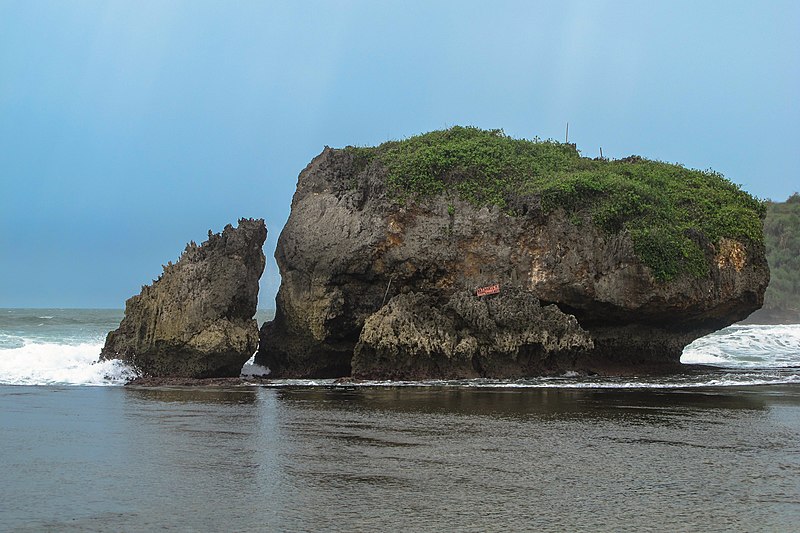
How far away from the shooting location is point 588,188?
22875mm

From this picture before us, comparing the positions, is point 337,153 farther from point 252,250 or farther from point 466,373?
point 466,373

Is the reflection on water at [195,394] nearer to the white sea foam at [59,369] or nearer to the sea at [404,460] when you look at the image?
the sea at [404,460]

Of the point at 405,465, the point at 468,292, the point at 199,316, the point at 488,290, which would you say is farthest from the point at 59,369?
the point at 405,465

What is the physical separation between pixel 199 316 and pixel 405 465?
13.8m

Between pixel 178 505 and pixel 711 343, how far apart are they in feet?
110

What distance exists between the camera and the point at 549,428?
39.1 feet

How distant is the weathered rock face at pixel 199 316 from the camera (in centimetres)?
2162

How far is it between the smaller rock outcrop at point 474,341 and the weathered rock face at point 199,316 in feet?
11.3

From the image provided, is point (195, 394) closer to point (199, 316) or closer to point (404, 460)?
point (199, 316)

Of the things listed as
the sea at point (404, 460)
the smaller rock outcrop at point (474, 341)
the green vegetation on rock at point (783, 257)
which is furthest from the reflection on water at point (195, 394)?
the green vegetation on rock at point (783, 257)

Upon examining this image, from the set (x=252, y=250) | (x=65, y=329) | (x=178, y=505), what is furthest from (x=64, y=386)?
(x=65, y=329)

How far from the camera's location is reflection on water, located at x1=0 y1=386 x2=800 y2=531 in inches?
273

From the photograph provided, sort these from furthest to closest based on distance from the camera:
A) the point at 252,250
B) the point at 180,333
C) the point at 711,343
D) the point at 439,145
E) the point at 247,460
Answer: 1. the point at 711,343
2. the point at 439,145
3. the point at 252,250
4. the point at 180,333
5. the point at 247,460

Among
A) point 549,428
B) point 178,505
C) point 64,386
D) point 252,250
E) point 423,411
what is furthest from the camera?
point 252,250
